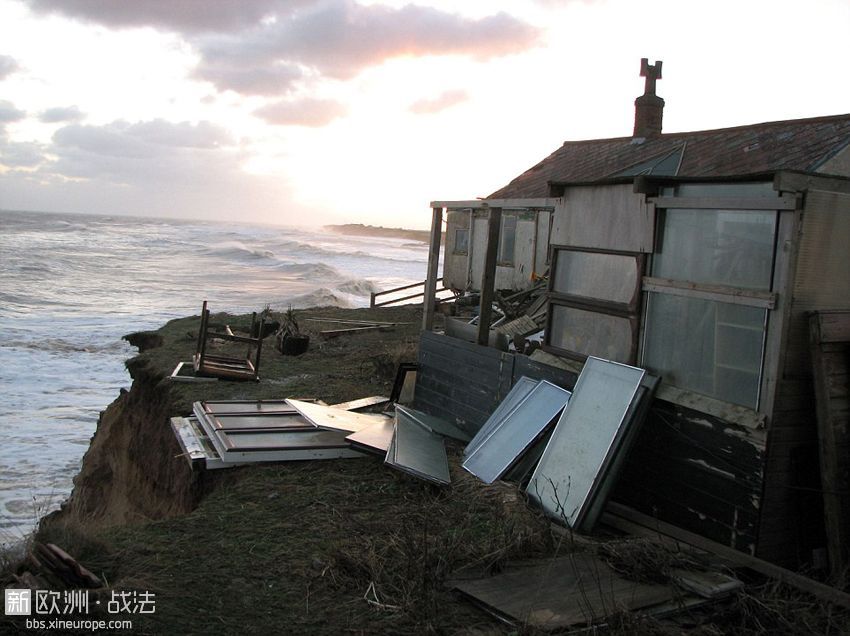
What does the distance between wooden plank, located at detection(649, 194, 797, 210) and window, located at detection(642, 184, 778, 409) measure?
0.12 ft

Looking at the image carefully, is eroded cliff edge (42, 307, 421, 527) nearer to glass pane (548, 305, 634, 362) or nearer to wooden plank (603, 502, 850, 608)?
glass pane (548, 305, 634, 362)

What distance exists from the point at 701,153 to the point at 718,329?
8.24 m

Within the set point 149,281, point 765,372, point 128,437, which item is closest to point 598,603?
point 765,372

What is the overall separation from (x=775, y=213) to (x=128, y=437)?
32.0 feet

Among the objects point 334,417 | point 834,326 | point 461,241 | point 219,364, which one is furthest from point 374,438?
point 461,241

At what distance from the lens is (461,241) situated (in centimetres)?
2152

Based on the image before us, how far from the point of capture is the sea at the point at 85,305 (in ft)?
37.4

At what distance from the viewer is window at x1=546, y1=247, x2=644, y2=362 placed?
6047 mm

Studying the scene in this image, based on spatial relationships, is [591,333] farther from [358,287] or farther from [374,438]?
[358,287]

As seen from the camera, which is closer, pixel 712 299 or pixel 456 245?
pixel 712 299

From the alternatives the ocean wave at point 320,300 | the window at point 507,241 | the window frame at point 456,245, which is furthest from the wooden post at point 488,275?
the ocean wave at point 320,300

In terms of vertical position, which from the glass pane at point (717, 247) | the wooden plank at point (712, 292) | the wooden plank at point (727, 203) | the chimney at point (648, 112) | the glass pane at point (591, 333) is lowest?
the glass pane at point (591, 333)

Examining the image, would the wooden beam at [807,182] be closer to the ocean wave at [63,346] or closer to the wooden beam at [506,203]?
the wooden beam at [506,203]

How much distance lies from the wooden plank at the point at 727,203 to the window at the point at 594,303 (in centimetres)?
50
